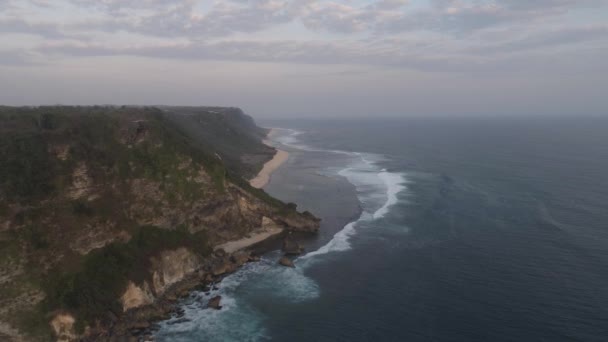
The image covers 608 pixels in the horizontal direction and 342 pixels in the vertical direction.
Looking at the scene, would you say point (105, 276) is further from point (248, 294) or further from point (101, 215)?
point (248, 294)

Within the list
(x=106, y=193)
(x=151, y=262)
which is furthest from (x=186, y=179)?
(x=151, y=262)

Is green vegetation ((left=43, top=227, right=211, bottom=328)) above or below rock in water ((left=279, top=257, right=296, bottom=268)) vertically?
above

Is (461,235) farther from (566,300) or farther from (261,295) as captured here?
(261,295)

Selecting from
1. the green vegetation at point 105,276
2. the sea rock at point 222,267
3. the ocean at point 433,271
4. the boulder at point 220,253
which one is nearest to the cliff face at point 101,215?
the green vegetation at point 105,276

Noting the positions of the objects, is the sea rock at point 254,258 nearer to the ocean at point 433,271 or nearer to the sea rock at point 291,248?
the ocean at point 433,271

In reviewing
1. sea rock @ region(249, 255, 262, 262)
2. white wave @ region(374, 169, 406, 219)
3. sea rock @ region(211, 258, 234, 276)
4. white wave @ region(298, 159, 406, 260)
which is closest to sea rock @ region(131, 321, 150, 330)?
sea rock @ region(211, 258, 234, 276)

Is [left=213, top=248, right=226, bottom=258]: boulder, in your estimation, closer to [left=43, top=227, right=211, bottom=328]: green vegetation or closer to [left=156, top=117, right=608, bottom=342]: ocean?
[left=156, top=117, right=608, bottom=342]: ocean

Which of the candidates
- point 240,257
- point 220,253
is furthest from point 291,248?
point 220,253
